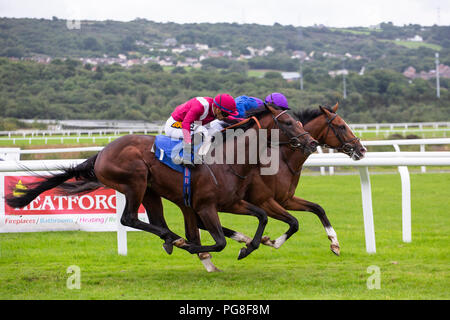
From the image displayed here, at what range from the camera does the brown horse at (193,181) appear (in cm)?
517

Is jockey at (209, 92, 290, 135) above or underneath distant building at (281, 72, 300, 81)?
underneath

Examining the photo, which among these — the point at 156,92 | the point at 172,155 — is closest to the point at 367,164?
the point at 172,155

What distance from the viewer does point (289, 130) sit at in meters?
5.48

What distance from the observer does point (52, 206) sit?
24.0ft

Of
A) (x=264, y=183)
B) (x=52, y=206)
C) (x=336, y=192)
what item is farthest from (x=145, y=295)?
(x=336, y=192)

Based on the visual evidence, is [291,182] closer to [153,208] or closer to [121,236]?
[153,208]

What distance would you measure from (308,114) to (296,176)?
2.25 ft

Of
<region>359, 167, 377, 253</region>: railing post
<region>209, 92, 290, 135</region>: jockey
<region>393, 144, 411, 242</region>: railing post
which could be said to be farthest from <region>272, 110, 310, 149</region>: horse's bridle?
<region>393, 144, 411, 242</region>: railing post

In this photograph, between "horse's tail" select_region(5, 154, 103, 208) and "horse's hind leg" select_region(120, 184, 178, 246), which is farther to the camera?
"horse's tail" select_region(5, 154, 103, 208)

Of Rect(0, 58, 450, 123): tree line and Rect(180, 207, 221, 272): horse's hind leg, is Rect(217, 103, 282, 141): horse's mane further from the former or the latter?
Rect(0, 58, 450, 123): tree line

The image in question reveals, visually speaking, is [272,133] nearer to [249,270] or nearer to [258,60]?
[249,270]

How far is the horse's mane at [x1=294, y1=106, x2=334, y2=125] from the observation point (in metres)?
6.20

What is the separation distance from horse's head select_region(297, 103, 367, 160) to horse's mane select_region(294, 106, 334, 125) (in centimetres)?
2

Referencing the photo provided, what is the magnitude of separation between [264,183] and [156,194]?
0.97 m
